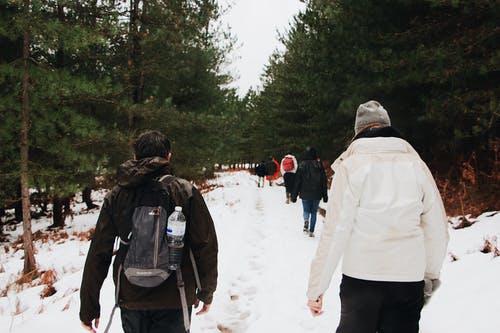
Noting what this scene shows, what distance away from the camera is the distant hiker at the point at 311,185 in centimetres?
795

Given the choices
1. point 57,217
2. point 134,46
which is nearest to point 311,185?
point 134,46

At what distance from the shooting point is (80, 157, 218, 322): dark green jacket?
213 centimetres

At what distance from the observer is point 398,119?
9.98 metres

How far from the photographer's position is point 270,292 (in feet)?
15.6

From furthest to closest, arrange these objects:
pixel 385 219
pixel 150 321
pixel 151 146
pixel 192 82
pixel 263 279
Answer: pixel 192 82
pixel 263 279
pixel 151 146
pixel 150 321
pixel 385 219

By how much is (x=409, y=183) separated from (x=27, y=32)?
803 centimetres

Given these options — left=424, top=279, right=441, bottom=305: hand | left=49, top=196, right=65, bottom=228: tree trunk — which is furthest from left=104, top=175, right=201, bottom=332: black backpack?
left=49, top=196, right=65, bottom=228: tree trunk

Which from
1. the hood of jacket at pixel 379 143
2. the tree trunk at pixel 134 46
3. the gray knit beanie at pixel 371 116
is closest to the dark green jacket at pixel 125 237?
the hood of jacket at pixel 379 143

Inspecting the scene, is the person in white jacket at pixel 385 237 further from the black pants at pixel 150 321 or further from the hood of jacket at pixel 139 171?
the hood of jacket at pixel 139 171

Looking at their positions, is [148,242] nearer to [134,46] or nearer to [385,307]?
[385,307]

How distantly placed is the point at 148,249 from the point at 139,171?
54cm

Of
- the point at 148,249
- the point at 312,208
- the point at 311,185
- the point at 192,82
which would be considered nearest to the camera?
the point at 148,249

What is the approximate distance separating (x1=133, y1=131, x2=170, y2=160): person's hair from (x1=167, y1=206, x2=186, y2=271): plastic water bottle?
0.49m

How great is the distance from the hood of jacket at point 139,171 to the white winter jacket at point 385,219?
4.20 feet
